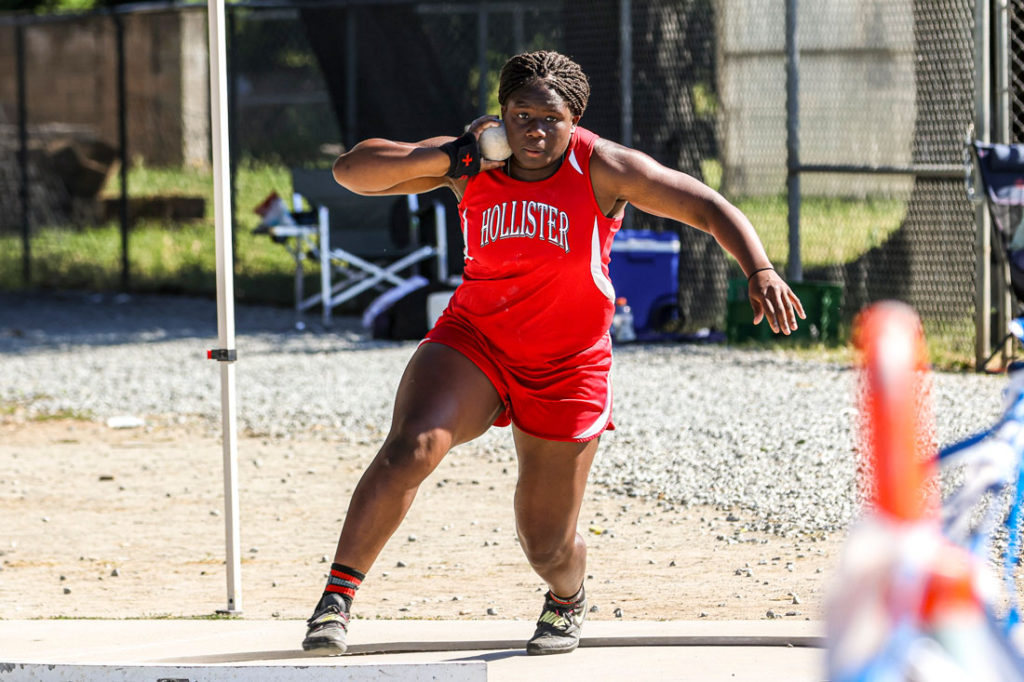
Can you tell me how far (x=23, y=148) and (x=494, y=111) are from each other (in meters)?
6.07

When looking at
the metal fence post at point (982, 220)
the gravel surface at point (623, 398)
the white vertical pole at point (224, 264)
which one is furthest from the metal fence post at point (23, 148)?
the white vertical pole at point (224, 264)

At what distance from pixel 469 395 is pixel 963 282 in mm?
7941

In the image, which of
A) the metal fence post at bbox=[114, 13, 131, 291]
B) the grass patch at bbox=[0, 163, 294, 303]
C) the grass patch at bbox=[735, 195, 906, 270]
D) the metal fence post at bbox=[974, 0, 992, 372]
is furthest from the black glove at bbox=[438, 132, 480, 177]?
the metal fence post at bbox=[114, 13, 131, 291]

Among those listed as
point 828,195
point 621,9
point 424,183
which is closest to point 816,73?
point 828,195

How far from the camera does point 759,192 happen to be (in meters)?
12.4

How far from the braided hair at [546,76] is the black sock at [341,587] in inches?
54.6

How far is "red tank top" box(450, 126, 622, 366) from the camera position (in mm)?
4133

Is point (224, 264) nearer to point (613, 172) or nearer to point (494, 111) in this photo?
point (613, 172)

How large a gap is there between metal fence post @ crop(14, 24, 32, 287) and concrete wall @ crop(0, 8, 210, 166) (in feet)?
0.81

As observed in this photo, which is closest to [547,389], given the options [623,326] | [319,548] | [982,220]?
[319,548]

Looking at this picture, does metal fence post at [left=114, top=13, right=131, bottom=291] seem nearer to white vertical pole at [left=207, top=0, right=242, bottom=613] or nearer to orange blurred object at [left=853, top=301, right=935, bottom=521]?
white vertical pole at [left=207, top=0, right=242, bottom=613]

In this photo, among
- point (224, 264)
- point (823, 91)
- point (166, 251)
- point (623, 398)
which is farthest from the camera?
point (166, 251)

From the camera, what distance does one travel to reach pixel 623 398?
379 inches

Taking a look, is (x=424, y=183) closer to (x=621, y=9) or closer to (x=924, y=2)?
(x=924, y=2)
